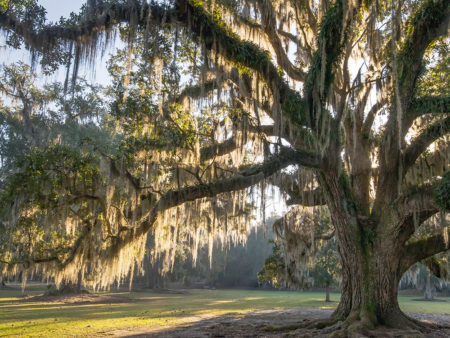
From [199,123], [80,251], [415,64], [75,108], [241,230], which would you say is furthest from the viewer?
[75,108]

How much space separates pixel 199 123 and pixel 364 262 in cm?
504

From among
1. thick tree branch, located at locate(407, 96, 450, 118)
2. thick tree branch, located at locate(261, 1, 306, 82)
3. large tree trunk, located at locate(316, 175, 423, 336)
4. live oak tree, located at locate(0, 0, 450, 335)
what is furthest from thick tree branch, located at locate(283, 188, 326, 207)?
thick tree branch, located at locate(407, 96, 450, 118)

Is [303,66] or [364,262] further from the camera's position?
[303,66]

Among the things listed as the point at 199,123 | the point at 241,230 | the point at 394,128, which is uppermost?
the point at 199,123

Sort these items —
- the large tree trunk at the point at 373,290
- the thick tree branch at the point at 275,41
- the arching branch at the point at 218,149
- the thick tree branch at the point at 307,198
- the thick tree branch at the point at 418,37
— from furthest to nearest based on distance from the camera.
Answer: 1. the thick tree branch at the point at 307,198
2. the arching branch at the point at 218,149
3. the thick tree branch at the point at 275,41
4. the large tree trunk at the point at 373,290
5. the thick tree branch at the point at 418,37

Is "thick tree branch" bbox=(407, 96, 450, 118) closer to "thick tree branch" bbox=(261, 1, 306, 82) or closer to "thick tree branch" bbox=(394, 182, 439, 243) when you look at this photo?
"thick tree branch" bbox=(394, 182, 439, 243)

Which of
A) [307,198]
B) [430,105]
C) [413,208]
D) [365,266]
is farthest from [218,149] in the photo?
[430,105]

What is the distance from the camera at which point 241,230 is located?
1136cm

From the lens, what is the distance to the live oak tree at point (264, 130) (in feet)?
21.7

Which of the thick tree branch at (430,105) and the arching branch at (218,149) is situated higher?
the thick tree branch at (430,105)

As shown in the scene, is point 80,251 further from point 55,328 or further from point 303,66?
point 303,66

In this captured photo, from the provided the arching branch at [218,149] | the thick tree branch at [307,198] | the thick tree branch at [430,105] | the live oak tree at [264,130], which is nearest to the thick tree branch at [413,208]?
the live oak tree at [264,130]

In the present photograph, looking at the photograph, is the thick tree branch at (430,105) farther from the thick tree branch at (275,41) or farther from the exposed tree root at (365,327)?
the exposed tree root at (365,327)

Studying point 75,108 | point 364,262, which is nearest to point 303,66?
point 364,262
